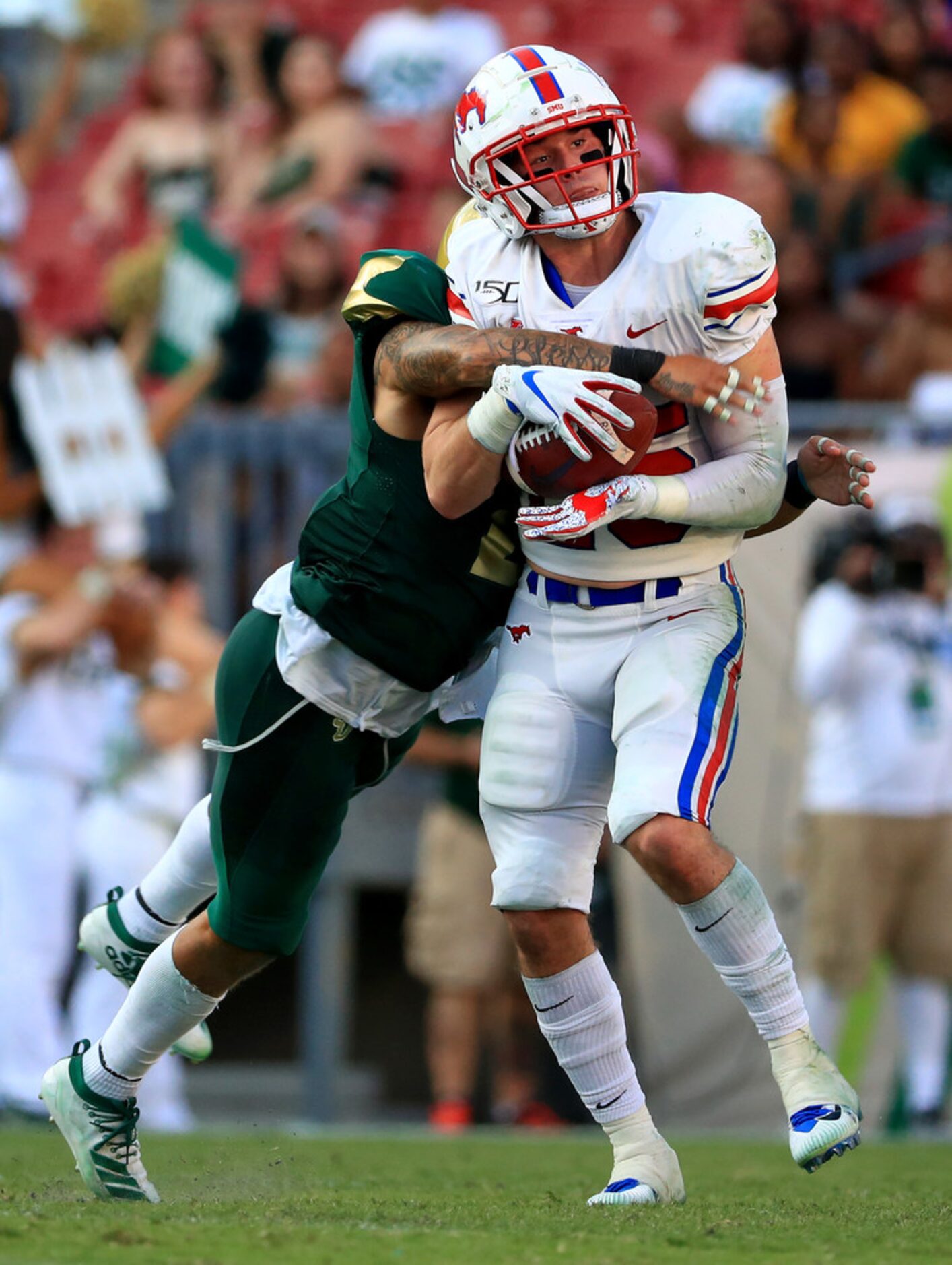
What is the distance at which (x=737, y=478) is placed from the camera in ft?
13.5

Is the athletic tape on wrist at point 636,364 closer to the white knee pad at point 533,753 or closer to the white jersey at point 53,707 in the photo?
the white knee pad at point 533,753

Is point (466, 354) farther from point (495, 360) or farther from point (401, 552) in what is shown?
point (401, 552)

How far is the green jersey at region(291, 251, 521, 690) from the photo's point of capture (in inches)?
170

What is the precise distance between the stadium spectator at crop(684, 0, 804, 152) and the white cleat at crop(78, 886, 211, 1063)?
684cm

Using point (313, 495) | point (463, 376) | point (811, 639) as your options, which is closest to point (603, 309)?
point (463, 376)

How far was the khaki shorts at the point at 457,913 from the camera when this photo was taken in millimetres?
8578

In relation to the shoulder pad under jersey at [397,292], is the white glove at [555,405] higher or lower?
lower

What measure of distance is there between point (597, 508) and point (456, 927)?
4.82 metres

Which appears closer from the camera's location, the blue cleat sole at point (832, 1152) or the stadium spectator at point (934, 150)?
the blue cleat sole at point (832, 1152)

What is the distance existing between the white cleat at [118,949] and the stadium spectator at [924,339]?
17.1 ft

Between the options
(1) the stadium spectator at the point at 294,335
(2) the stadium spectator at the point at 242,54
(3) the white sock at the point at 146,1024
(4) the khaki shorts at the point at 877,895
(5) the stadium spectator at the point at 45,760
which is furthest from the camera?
(2) the stadium spectator at the point at 242,54

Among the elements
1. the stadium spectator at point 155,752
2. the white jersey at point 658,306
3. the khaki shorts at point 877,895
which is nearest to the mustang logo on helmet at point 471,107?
the white jersey at point 658,306

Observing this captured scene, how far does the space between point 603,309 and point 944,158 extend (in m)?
6.46

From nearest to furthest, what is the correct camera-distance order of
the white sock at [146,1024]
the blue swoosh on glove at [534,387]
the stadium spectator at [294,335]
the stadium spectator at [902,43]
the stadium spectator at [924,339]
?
the blue swoosh on glove at [534,387], the white sock at [146,1024], the stadium spectator at [924,339], the stadium spectator at [294,335], the stadium spectator at [902,43]
